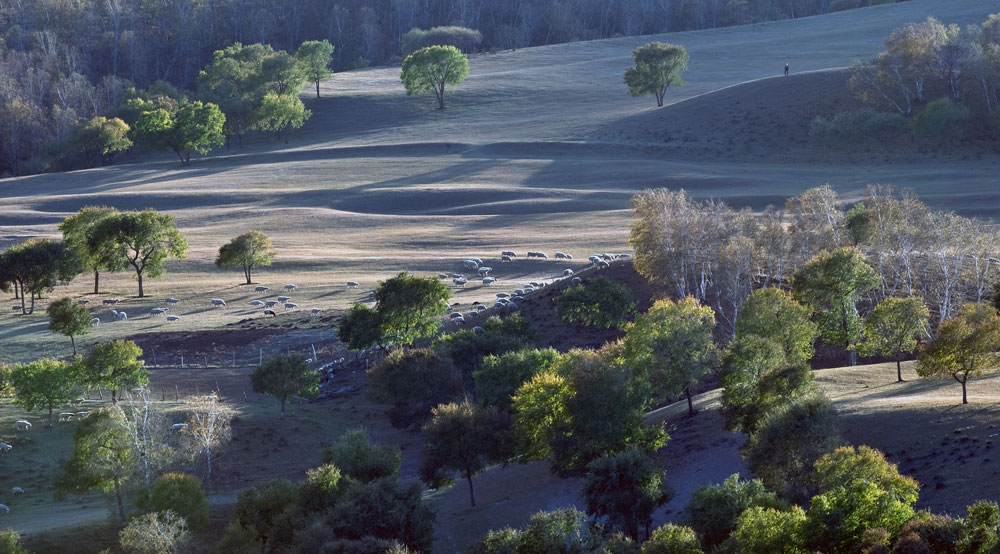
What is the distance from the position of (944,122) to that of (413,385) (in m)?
78.2

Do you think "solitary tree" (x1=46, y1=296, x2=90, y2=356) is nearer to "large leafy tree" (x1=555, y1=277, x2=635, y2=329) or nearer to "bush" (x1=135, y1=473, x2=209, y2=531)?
"bush" (x1=135, y1=473, x2=209, y2=531)

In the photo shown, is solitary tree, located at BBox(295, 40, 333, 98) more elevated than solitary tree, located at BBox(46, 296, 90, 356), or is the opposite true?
solitary tree, located at BBox(295, 40, 333, 98)

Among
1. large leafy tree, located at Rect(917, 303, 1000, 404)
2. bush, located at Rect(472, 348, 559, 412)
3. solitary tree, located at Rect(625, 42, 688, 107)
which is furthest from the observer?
solitary tree, located at Rect(625, 42, 688, 107)

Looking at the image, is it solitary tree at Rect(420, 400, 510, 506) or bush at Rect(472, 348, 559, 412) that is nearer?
solitary tree at Rect(420, 400, 510, 506)

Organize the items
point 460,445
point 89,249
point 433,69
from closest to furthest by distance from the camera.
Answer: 1. point 460,445
2. point 89,249
3. point 433,69

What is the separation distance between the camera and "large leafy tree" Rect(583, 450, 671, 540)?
33969mm

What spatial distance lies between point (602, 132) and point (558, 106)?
2090 cm

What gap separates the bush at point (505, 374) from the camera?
4716cm

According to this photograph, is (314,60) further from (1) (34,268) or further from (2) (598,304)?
(2) (598,304)

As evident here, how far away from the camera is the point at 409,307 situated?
5831 centimetres

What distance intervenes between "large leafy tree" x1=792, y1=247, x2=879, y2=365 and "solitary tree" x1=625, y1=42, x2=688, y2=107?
9208 cm

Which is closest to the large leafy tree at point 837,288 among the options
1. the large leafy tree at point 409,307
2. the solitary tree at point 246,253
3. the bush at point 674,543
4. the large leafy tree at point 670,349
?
the large leafy tree at point 670,349

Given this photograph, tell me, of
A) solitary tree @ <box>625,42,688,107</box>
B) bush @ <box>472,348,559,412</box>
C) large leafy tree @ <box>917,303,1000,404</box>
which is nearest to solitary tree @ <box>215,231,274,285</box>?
bush @ <box>472,348,559,412</box>

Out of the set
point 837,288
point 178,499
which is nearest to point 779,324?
point 837,288
